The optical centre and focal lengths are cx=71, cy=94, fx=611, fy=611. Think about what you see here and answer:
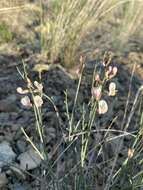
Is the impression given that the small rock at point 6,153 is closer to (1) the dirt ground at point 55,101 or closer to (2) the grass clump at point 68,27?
(1) the dirt ground at point 55,101

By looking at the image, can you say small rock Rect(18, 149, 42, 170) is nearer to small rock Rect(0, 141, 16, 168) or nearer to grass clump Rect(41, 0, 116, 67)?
small rock Rect(0, 141, 16, 168)

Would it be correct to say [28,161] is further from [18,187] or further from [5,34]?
[5,34]

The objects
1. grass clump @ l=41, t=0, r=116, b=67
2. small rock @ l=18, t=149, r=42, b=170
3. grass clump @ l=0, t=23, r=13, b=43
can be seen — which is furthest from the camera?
grass clump @ l=0, t=23, r=13, b=43

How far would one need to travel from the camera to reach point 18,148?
9.19 ft

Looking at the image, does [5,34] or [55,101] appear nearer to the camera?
[55,101]

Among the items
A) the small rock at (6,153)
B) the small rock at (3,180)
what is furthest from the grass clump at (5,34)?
the small rock at (3,180)

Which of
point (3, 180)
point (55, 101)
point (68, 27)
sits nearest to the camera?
point (3, 180)

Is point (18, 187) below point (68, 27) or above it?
below

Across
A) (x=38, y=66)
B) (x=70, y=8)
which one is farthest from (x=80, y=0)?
(x=38, y=66)

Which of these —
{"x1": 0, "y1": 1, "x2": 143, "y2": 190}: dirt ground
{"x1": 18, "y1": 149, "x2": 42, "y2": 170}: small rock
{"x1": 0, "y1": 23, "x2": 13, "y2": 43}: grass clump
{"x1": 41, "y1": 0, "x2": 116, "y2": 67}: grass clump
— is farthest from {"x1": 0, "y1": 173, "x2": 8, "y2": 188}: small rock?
{"x1": 0, "y1": 23, "x2": 13, "y2": 43}: grass clump

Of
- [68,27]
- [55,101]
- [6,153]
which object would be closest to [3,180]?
[6,153]

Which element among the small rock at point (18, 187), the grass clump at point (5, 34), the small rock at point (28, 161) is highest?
the grass clump at point (5, 34)

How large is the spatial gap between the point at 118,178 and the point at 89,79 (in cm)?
123

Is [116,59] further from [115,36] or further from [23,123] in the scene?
[23,123]
